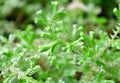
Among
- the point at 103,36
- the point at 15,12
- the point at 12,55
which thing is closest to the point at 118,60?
the point at 103,36

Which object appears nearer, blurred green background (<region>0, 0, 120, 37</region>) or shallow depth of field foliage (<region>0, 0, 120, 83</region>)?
shallow depth of field foliage (<region>0, 0, 120, 83</region>)

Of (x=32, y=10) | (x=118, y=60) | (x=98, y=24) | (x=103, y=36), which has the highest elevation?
(x=32, y=10)

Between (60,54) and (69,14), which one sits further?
(69,14)

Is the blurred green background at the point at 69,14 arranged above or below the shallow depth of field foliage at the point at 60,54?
above

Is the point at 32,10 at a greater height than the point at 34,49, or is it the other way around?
the point at 32,10

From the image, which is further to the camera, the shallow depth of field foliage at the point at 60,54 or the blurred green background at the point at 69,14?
the blurred green background at the point at 69,14

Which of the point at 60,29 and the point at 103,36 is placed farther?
the point at 103,36

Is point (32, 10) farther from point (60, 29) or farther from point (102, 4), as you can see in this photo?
point (60, 29)

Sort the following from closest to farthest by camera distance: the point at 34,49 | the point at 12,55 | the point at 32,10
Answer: the point at 12,55 → the point at 34,49 → the point at 32,10

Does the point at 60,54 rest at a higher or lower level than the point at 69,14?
lower

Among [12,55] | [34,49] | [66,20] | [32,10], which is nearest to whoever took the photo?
[12,55]

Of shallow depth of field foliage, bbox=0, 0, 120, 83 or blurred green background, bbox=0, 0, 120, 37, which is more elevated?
blurred green background, bbox=0, 0, 120, 37
